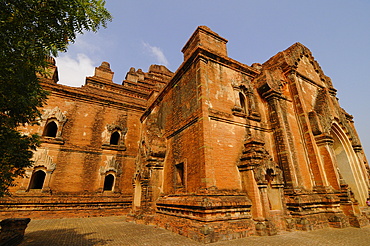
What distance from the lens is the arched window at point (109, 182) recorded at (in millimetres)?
15455

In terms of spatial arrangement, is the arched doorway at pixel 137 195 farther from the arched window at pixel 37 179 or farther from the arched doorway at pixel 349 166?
the arched doorway at pixel 349 166

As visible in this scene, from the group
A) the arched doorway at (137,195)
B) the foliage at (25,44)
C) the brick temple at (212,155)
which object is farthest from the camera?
the arched doorway at (137,195)

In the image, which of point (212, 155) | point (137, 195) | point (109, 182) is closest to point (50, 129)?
point (109, 182)

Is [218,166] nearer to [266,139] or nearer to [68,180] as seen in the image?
[266,139]

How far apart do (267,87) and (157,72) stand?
2386 cm

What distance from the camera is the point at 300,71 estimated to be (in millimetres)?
13305

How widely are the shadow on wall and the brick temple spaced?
2.39 metres

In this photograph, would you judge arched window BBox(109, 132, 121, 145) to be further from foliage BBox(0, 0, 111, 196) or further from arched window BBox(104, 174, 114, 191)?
foliage BBox(0, 0, 111, 196)

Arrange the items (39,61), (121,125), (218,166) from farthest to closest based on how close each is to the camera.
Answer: (121,125) < (218,166) < (39,61)

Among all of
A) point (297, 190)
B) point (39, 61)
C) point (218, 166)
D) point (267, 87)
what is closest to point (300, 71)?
point (267, 87)

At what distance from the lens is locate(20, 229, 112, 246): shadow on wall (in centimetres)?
642

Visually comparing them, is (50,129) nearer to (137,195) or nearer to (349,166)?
(137,195)

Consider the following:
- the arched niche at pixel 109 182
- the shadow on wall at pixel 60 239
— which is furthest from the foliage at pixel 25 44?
the arched niche at pixel 109 182

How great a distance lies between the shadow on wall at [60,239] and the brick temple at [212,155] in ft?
7.86
